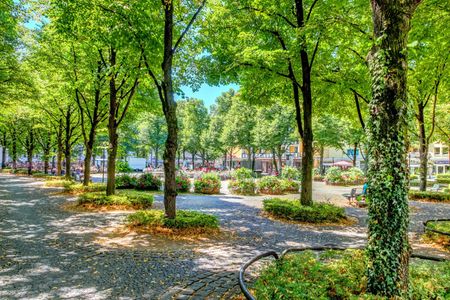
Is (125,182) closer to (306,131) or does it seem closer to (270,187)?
(270,187)

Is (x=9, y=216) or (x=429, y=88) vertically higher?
(x=429, y=88)

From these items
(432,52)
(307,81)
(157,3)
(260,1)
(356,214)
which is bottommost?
(356,214)

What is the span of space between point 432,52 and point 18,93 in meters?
19.6

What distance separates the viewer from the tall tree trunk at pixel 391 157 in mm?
3611

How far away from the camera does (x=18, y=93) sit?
634 inches

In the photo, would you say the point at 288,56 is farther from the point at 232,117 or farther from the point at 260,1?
the point at 232,117

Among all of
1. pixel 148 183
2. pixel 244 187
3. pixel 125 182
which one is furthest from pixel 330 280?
pixel 125 182

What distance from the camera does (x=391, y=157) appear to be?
3615mm

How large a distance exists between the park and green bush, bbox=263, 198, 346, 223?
53 millimetres

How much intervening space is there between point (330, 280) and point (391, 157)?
1.87m

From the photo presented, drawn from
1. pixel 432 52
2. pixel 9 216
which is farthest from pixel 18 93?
pixel 432 52

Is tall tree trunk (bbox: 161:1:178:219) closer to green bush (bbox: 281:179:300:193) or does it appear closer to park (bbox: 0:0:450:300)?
park (bbox: 0:0:450:300)

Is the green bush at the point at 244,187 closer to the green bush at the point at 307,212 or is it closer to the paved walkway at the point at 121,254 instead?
the paved walkway at the point at 121,254

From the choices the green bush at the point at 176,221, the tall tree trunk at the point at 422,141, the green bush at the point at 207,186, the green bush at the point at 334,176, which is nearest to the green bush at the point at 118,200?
the green bush at the point at 176,221
